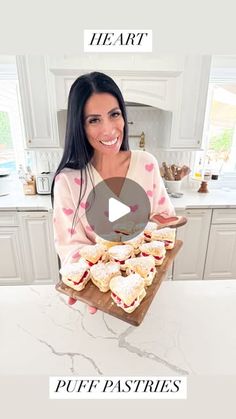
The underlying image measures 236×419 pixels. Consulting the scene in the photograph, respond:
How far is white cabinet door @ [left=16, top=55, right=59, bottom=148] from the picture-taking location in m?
1.45

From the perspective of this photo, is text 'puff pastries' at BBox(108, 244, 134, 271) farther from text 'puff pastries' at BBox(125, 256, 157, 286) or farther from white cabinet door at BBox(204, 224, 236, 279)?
white cabinet door at BBox(204, 224, 236, 279)

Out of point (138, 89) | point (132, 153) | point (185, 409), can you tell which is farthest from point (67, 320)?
point (138, 89)

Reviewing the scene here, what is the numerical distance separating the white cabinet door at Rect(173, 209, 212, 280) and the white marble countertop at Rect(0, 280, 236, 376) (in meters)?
1.02

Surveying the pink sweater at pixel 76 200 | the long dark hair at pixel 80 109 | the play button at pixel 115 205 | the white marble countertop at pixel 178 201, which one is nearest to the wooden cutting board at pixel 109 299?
the pink sweater at pixel 76 200

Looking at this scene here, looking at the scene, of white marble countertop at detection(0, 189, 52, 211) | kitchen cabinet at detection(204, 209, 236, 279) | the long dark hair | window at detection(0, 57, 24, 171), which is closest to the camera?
the long dark hair

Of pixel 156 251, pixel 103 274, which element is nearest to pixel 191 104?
pixel 156 251

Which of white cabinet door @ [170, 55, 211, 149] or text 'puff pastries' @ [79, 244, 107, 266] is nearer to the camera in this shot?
text 'puff pastries' @ [79, 244, 107, 266]

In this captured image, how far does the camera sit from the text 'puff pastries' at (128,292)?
18.6 inches

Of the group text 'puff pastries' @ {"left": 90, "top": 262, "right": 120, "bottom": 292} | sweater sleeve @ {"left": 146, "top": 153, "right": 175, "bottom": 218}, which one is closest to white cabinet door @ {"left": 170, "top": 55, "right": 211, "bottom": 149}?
sweater sleeve @ {"left": 146, "top": 153, "right": 175, "bottom": 218}

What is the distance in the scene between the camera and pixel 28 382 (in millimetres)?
450

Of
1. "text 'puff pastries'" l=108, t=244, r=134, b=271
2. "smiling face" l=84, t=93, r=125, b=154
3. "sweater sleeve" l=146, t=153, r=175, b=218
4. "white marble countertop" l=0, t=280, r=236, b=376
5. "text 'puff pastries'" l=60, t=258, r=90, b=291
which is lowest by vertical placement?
"white marble countertop" l=0, t=280, r=236, b=376

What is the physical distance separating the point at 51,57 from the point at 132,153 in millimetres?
1033

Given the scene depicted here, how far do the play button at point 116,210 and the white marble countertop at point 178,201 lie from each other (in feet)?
2.59

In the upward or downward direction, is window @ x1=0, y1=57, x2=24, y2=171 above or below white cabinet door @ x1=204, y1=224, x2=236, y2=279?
above
